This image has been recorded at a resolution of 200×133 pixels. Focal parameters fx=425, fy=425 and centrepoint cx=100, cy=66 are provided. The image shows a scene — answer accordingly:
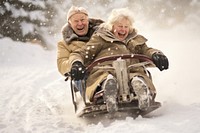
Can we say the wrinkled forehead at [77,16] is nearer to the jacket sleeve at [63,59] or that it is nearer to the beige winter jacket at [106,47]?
the jacket sleeve at [63,59]

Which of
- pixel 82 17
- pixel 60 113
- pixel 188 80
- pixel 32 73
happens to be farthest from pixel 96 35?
pixel 32 73

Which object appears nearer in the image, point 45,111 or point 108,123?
point 108,123

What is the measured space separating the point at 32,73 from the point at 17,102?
3743 millimetres

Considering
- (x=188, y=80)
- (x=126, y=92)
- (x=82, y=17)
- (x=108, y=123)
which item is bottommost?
(x=108, y=123)

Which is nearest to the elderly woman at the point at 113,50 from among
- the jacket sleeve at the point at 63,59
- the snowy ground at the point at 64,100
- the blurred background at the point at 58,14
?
the jacket sleeve at the point at 63,59

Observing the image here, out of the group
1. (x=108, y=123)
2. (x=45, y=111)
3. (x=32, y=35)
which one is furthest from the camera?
(x=32, y=35)

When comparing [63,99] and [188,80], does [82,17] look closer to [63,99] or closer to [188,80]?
[63,99]

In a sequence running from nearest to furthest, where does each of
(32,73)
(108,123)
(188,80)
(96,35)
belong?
1. (108,123)
2. (96,35)
3. (188,80)
4. (32,73)

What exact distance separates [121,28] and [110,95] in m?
1.05

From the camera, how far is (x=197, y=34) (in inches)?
652

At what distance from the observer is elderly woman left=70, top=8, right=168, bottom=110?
450cm

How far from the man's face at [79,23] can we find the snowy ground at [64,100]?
106 cm

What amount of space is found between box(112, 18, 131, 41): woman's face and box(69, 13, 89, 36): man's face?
0.84 meters

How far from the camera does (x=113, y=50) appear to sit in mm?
4980
